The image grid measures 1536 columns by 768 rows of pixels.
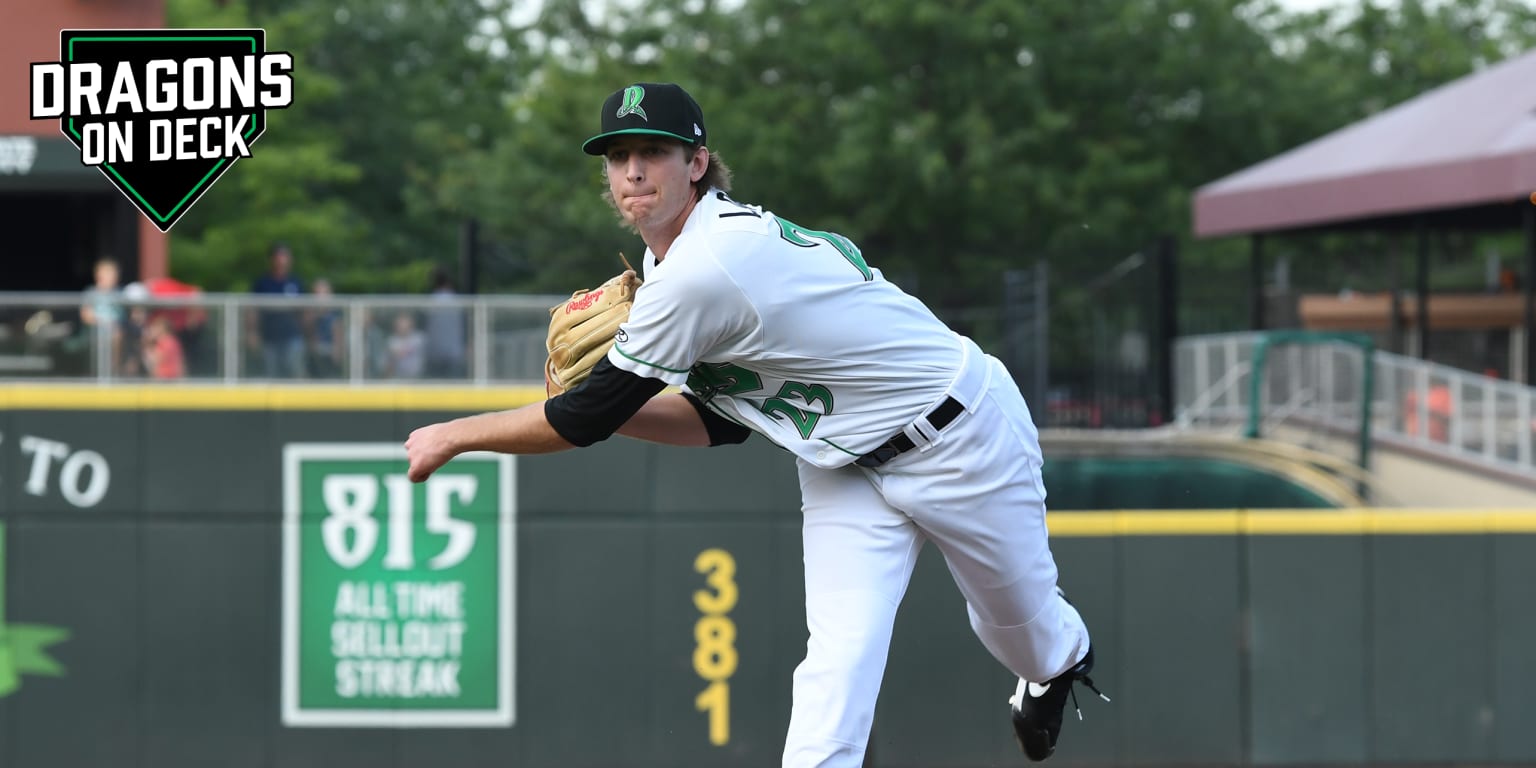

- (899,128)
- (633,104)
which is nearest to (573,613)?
(633,104)

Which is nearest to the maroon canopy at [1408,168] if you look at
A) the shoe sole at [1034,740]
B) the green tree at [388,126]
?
the shoe sole at [1034,740]

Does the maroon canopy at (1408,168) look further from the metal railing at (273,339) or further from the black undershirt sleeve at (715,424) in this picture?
the black undershirt sleeve at (715,424)

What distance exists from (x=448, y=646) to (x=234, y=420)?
156 centimetres

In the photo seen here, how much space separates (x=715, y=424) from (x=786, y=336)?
576 millimetres

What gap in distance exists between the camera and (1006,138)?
27.0 meters

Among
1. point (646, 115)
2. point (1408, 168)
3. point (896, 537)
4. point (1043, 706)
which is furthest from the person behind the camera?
point (1408, 168)

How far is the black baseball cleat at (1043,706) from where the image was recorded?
5.48m

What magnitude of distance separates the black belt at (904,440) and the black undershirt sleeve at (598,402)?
0.69 meters

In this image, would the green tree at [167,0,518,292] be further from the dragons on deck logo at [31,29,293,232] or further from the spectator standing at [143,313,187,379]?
the dragons on deck logo at [31,29,293,232]

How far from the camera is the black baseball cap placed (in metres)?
4.12

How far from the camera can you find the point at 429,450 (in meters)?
4.15

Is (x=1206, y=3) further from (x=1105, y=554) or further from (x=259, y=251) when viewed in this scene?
(x=1105, y=554)

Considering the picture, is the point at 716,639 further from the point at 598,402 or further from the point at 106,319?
the point at 598,402

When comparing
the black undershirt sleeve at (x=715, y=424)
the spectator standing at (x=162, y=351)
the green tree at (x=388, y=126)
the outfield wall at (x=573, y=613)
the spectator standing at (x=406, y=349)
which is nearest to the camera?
the black undershirt sleeve at (x=715, y=424)
